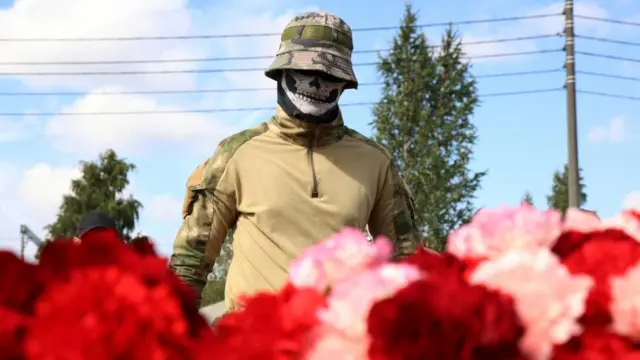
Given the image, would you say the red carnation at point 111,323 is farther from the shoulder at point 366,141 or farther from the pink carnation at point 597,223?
the shoulder at point 366,141

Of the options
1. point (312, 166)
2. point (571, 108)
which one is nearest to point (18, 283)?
point (312, 166)

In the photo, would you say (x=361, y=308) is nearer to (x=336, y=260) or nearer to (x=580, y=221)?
(x=336, y=260)

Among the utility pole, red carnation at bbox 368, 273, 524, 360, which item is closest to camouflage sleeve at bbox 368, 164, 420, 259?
red carnation at bbox 368, 273, 524, 360

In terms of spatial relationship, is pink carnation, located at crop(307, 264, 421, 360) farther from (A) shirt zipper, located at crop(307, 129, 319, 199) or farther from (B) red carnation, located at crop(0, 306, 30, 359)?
(A) shirt zipper, located at crop(307, 129, 319, 199)

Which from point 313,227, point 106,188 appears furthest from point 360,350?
point 106,188

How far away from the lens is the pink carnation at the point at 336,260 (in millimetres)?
1104

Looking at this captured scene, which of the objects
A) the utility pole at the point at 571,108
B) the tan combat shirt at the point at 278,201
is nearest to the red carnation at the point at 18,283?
the tan combat shirt at the point at 278,201

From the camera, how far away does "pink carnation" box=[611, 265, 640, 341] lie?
103 cm

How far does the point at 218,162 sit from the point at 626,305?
2035mm

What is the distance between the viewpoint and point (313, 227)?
281cm

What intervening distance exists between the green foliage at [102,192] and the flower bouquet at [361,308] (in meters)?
30.5

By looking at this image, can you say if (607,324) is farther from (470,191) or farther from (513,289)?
(470,191)

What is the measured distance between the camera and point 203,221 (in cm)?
291

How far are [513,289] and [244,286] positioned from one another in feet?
6.20
